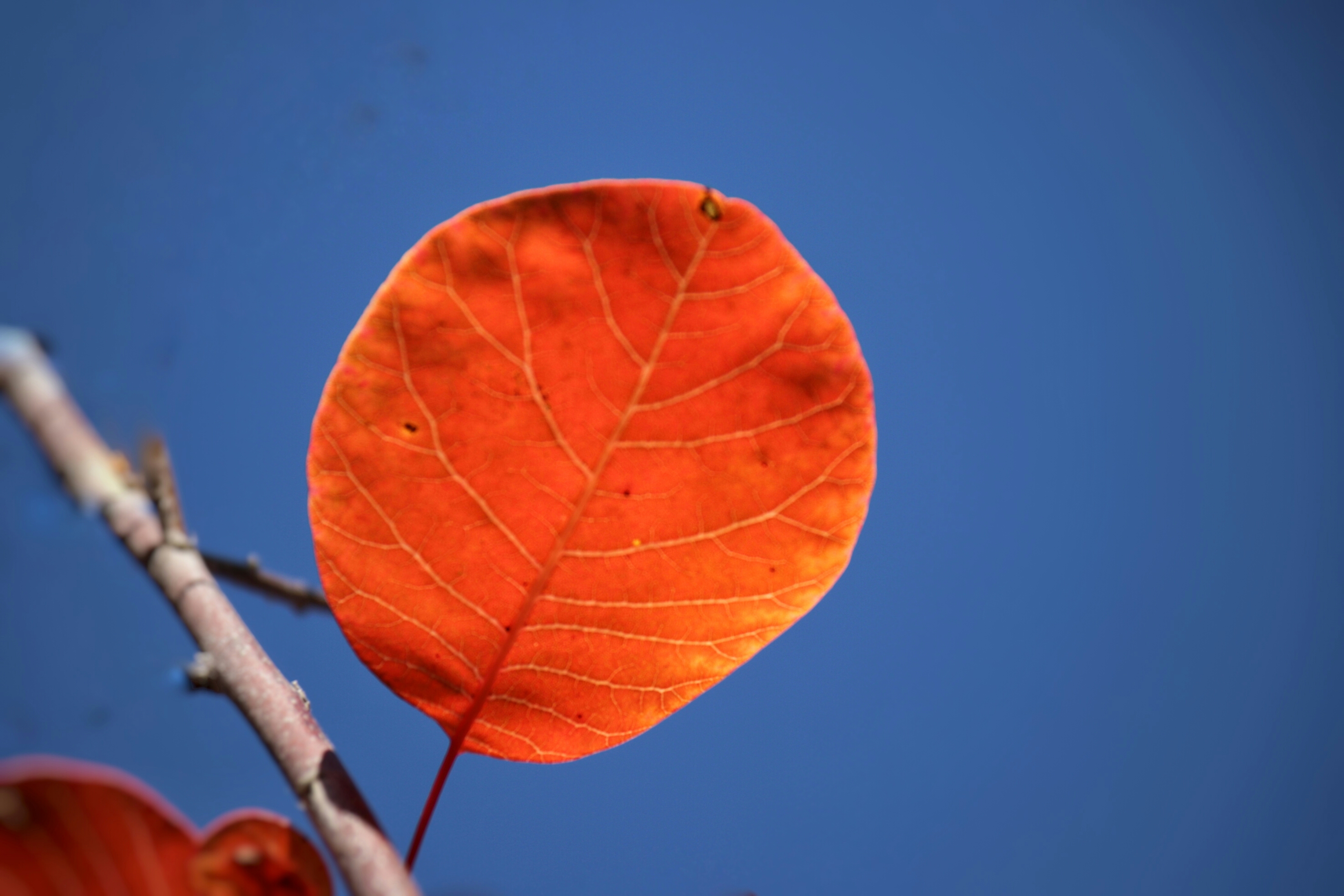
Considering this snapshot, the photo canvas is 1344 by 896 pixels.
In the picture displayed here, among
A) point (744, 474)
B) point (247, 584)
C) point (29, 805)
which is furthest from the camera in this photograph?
point (247, 584)

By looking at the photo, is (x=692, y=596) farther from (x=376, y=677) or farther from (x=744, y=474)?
(x=376, y=677)

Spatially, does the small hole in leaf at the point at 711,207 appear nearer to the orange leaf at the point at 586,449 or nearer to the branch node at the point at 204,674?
the orange leaf at the point at 586,449

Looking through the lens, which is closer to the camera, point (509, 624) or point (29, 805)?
Answer: point (29, 805)

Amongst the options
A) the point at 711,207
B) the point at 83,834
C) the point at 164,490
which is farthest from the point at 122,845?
the point at 711,207

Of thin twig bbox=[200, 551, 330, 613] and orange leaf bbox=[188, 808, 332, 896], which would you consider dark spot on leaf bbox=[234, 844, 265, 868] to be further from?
thin twig bbox=[200, 551, 330, 613]

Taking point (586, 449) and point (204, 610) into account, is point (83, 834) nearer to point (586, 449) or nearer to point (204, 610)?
point (204, 610)

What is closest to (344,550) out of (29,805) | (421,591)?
(421,591)

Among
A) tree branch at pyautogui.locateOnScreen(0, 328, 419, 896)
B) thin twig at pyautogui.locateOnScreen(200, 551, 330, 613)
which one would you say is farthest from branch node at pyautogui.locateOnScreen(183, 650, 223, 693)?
thin twig at pyautogui.locateOnScreen(200, 551, 330, 613)
